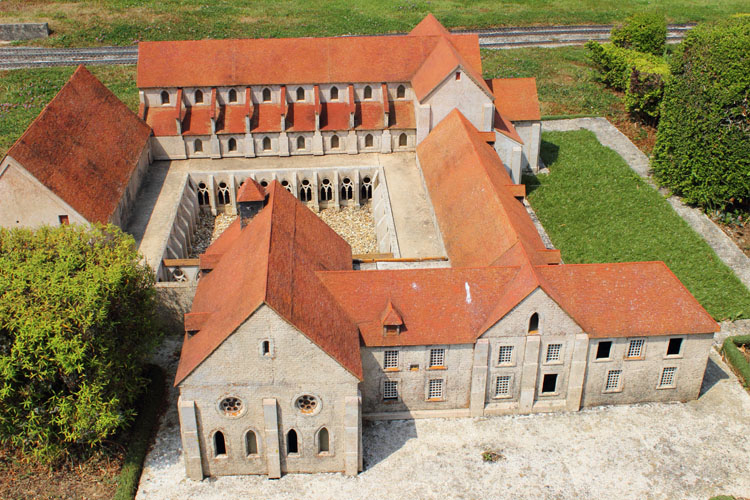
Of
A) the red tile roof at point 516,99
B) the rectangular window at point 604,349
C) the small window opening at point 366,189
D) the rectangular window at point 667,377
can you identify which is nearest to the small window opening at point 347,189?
the small window opening at point 366,189

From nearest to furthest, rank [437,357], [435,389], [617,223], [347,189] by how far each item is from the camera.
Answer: [437,357] → [435,389] → [617,223] → [347,189]

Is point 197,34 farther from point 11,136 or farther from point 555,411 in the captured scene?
point 555,411

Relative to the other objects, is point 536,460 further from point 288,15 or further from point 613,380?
point 288,15

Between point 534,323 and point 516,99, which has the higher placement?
point 516,99

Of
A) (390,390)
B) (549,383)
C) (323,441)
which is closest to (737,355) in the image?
(549,383)

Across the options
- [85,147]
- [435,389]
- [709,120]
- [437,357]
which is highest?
[709,120]

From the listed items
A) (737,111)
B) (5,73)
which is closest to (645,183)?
(737,111)

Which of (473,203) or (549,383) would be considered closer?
(549,383)
